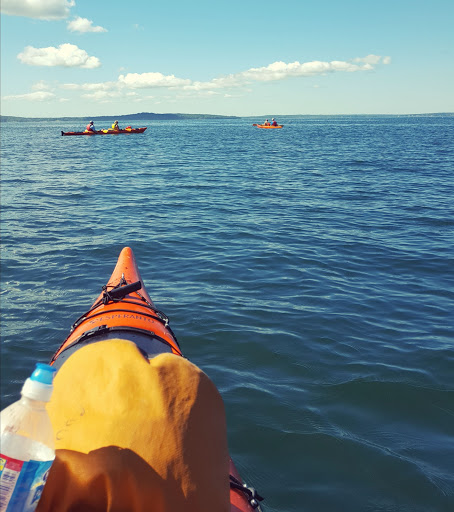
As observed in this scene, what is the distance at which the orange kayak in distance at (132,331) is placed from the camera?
8.91 feet

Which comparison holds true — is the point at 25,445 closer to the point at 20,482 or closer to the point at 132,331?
the point at 20,482

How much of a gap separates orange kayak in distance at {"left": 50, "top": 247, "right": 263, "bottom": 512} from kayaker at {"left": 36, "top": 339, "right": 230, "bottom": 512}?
66 cm

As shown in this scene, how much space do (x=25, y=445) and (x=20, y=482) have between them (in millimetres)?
115

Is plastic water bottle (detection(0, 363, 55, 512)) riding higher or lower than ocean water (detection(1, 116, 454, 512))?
higher

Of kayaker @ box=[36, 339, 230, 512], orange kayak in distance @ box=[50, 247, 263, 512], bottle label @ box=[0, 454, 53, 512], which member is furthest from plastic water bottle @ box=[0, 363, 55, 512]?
orange kayak in distance @ box=[50, 247, 263, 512]

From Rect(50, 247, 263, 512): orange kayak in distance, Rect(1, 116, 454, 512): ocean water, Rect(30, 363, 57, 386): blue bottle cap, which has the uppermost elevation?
Rect(30, 363, 57, 386): blue bottle cap

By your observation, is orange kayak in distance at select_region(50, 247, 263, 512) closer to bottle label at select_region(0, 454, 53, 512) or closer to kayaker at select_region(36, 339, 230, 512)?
kayaker at select_region(36, 339, 230, 512)

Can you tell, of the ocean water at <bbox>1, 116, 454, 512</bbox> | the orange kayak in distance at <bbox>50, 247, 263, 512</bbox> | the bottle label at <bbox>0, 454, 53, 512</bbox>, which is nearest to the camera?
the bottle label at <bbox>0, 454, 53, 512</bbox>

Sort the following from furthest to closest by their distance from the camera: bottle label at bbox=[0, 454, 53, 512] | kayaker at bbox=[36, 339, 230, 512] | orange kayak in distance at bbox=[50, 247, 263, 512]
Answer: orange kayak in distance at bbox=[50, 247, 263, 512], kayaker at bbox=[36, 339, 230, 512], bottle label at bbox=[0, 454, 53, 512]

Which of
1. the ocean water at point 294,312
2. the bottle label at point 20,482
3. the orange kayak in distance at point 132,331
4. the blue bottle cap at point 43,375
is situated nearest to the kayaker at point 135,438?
the bottle label at point 20,482

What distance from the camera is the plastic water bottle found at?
1.50m

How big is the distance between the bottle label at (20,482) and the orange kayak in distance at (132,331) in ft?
3.54

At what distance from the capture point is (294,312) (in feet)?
21.3

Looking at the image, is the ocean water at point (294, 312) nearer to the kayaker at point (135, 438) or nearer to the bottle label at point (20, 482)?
the kayaker at point (135, 438)
